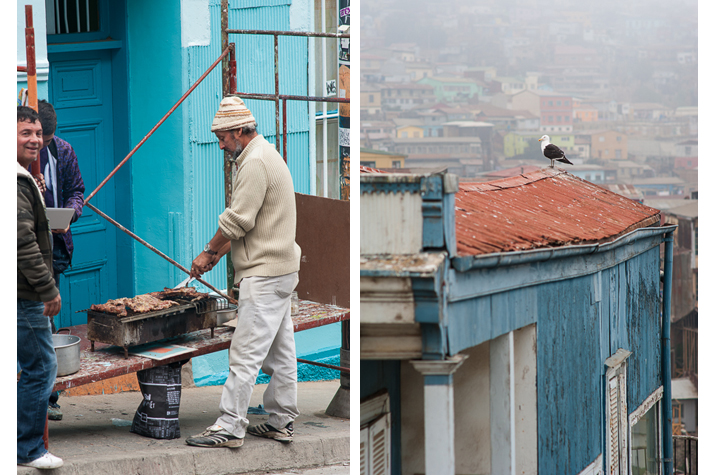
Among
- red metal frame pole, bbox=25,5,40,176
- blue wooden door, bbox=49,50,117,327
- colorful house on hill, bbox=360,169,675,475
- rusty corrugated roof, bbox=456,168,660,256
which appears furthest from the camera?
blue wooden door, bbox=49,50,117,327

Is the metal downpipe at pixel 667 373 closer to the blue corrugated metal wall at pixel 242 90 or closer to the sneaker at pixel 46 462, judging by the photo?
the sneaker at pixel 46 462

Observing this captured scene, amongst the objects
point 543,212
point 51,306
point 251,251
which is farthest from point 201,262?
point 543,212

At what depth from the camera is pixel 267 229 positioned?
162 inches

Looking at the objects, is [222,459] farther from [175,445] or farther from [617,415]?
[617,415]

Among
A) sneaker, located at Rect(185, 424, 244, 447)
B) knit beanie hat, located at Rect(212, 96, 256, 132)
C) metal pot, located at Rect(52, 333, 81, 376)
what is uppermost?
knit beanie hat, located at Rect(212, 96, 256, 132)

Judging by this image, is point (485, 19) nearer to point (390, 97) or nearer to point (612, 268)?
point (390, 97)

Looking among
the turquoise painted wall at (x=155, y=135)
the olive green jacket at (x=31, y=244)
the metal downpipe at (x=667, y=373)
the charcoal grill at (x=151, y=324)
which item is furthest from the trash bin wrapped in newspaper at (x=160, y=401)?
the metal downpipe at (x=667, y=373)

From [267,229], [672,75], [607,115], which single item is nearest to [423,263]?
[607,115]

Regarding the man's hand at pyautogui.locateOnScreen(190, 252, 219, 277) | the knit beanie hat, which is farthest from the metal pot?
the knit beanie hat

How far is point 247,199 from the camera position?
404 centimetres

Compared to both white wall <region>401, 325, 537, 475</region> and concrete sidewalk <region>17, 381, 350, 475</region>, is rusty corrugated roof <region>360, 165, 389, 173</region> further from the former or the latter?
concrete sidewalk <region>17, 381, 350, 475</region>

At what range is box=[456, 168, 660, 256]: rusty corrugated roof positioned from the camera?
104 inches

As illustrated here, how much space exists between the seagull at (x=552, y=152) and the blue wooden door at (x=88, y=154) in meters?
3.10

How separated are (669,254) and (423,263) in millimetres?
974
